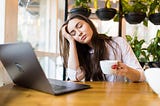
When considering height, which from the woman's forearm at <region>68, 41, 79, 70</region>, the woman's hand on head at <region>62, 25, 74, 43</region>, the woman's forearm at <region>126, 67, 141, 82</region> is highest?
the woman's hand on head at <region>62, 25, 74, 43</region>

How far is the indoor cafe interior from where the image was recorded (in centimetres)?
88

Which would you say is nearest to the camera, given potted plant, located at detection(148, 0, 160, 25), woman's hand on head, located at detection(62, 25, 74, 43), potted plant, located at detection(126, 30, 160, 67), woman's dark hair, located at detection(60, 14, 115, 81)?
woman's dark hair, located at detection(60, 14, 115, 81)

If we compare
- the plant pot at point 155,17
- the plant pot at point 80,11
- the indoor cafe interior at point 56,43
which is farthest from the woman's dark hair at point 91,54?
the plant pot at point 155,17

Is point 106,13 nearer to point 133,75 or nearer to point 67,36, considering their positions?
point 67,36

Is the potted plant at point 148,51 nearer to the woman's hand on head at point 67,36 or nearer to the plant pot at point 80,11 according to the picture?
the plant pot at point 80,11

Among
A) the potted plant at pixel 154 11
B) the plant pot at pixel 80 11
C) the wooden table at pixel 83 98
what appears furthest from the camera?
the potted plant at pixel 154 11

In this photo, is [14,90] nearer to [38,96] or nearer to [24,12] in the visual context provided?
[38,96]

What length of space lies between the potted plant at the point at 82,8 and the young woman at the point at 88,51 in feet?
1.82

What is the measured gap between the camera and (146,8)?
2549 millimetres

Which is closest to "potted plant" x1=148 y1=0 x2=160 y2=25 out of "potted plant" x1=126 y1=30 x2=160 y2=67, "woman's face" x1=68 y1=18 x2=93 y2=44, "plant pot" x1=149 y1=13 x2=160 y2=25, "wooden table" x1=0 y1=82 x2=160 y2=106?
"plant pot" x1=149 y1=13 x2=160 y2=25

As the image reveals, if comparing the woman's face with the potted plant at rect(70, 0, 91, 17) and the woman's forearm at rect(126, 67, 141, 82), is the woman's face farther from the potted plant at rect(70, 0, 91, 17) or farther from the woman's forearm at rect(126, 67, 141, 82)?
the potted plant at rect(70, 0, 91, 17)

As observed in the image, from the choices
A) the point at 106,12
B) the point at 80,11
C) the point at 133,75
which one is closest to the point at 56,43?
the point at 80,11

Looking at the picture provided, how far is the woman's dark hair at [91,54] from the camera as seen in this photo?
5.44ft

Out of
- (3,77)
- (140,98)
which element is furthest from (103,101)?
(3,77)
